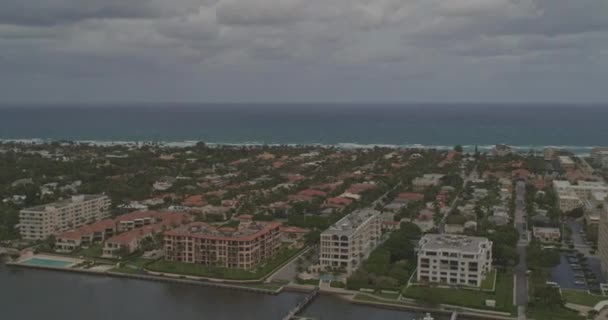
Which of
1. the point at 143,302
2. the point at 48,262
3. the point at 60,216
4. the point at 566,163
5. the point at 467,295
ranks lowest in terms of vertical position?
the point at 143,302

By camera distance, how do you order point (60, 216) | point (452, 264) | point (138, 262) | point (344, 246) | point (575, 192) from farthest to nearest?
A: point (575, 192) → point (60, 216) → point (138, 262) → point (344, 246) → point (452, 264)

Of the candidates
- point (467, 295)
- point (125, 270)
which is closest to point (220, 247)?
point (125, 270)

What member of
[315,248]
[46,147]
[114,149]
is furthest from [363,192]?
[46,147]

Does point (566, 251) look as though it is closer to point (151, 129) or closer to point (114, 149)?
point (114, 149)

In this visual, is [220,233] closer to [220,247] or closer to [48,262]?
[220,247]

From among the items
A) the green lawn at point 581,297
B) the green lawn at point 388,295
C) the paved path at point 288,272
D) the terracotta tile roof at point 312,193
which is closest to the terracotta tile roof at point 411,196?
the terracotta tile roof at point 312,193

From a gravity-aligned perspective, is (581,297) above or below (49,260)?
above
